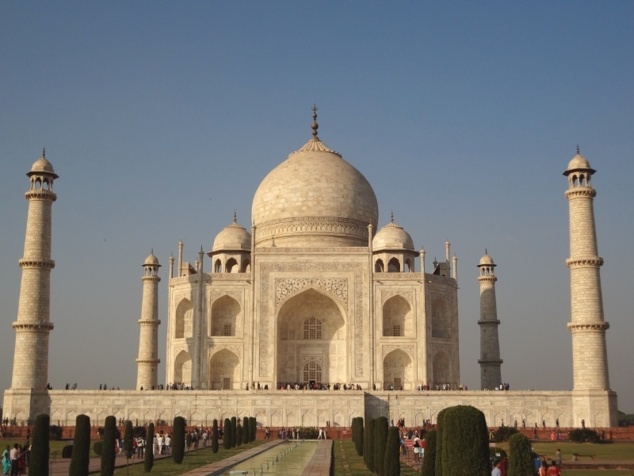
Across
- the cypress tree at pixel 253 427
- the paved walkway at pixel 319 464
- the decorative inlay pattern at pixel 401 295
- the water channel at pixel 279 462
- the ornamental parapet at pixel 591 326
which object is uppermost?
the decorative inlay pattern at pixel 401 295

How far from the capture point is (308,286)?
94.9ft

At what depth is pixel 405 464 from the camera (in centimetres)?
1678

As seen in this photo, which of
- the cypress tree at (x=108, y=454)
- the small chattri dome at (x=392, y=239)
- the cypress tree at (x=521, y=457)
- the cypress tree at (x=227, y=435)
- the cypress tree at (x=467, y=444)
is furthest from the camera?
the small chattri dome at (x=392, y=239)

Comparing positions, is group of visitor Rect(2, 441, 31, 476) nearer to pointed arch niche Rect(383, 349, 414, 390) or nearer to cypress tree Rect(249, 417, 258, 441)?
cypress tree Rect(249, 417, 258, 441)

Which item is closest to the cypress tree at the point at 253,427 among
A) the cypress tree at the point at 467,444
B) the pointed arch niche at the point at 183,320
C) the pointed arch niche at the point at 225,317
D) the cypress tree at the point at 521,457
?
the pointed arch niche at the point at 225,317

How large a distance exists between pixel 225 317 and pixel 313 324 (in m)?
2.93

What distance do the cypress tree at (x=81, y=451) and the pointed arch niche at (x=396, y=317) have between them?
17.0 meters

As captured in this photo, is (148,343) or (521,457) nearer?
(521,457)

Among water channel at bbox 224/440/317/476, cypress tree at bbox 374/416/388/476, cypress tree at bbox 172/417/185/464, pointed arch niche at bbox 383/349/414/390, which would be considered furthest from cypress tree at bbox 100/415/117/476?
pointed arch niche at bbox 383/349/414/390

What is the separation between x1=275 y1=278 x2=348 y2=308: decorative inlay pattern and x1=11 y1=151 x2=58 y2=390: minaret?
7088 millimetres

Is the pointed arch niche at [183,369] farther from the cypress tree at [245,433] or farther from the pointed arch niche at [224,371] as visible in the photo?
the cypress tree at [245,433]

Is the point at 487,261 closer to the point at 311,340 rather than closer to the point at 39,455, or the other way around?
the point at 311,340

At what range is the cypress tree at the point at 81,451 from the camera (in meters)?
12.2

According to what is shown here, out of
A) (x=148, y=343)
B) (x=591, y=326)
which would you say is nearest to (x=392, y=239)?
(x=591, y=326)
